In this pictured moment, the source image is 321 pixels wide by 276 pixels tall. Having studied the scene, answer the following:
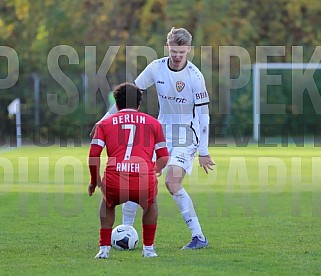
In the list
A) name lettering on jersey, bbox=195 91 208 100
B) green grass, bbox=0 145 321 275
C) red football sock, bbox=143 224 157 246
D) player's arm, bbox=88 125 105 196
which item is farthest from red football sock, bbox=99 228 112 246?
name lettering on jersey, bbox=195 91 208 100

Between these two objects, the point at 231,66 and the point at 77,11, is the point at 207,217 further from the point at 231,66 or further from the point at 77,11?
the point at 77,11

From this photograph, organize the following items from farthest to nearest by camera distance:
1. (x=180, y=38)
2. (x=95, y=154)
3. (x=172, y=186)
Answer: (x=172, y=186), (x=180, y=38), (x=95, y=154)

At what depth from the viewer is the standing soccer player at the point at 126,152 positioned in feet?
27.4

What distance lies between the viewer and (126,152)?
8352 millimetres

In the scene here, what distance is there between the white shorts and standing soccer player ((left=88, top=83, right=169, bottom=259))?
4.25ft

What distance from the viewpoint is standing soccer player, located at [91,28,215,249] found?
977 centimetres

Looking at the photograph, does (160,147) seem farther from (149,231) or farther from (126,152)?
(149,231)

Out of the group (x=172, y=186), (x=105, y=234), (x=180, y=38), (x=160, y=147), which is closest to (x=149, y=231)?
(x=105, y=234)

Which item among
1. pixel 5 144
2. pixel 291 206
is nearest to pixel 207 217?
pixel 291 206

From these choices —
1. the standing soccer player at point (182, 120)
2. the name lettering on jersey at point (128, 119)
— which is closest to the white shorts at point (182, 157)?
the standing soccer player at point (182, 120)

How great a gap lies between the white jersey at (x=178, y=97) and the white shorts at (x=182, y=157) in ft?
0.23

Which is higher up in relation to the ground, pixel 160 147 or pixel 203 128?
pixel 203 128

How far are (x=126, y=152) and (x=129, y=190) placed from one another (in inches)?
13.8

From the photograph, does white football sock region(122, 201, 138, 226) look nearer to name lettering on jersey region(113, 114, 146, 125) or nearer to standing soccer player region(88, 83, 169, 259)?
standing soccer player region(88, 83, 169, 259)
